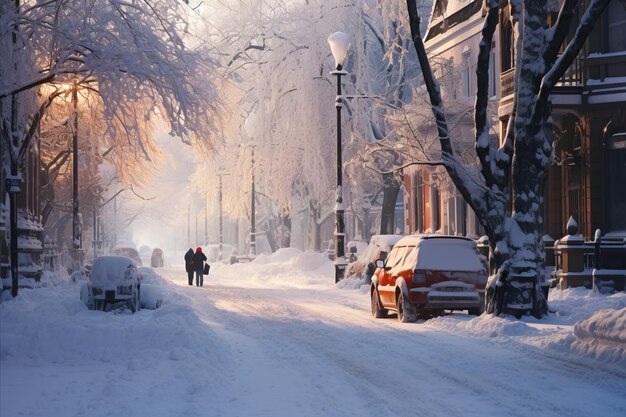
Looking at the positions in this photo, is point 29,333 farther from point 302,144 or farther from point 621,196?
point 302,144

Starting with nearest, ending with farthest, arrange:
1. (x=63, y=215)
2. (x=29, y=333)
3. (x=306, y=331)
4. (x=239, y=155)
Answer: (x=29, y=333), (x=306, y=331), (x=239, y=155), (x=63, y=215)

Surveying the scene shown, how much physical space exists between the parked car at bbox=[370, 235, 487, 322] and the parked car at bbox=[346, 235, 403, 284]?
40.1 feet

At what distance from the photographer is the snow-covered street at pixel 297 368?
33.4ft

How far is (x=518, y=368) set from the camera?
13.0 metres

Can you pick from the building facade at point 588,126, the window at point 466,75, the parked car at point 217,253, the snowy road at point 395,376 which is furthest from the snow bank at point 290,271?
the parked car at point 217,253

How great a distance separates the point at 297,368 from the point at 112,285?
→ 35.7 ft

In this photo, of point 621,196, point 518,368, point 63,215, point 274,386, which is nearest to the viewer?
point 274,386

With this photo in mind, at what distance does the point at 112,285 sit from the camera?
2336 cm

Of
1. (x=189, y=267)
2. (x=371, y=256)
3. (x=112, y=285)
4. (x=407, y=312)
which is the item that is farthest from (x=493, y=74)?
(x=112, y=285)

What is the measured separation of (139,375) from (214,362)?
1.54 meters

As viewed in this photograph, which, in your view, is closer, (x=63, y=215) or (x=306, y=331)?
(x=306, y=331)

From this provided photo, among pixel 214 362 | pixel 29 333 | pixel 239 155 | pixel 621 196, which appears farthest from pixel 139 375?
pixel 239 155

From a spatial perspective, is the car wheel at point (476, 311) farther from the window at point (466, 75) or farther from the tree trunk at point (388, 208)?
the tree trunk at point (388, 208)

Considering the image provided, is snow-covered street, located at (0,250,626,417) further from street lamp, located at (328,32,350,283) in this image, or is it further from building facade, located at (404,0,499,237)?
building facade, located at (404,0,499,237)
